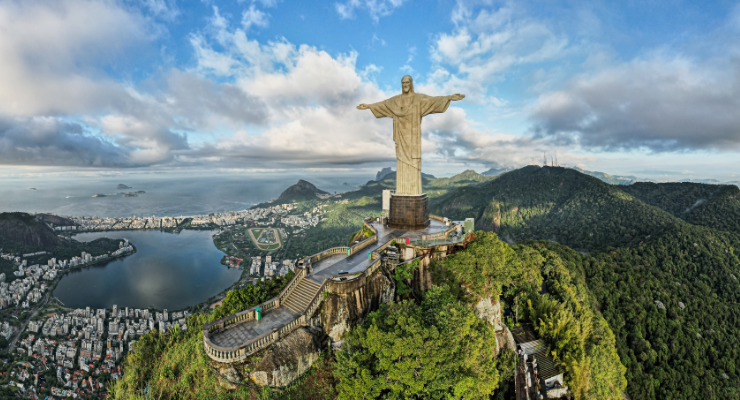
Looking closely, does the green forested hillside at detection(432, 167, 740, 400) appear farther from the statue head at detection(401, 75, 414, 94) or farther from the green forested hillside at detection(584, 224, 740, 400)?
the statue head at detection(401, 75, 414, 94)

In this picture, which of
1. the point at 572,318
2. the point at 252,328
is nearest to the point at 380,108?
the point at 252,328

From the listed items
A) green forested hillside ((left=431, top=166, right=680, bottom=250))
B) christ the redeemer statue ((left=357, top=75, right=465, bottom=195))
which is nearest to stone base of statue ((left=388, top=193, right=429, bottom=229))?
christ the redeemer statue ((left=357, top=75, right=465, bottom=195))

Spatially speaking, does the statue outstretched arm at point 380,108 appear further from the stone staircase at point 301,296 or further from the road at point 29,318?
the road at point 29,318

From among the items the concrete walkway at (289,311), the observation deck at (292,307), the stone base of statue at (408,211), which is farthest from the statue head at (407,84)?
the observation deck at (292,307)

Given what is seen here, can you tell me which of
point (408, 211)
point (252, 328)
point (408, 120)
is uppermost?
point (408, 120)

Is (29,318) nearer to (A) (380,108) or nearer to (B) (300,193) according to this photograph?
(A) (380,108)
